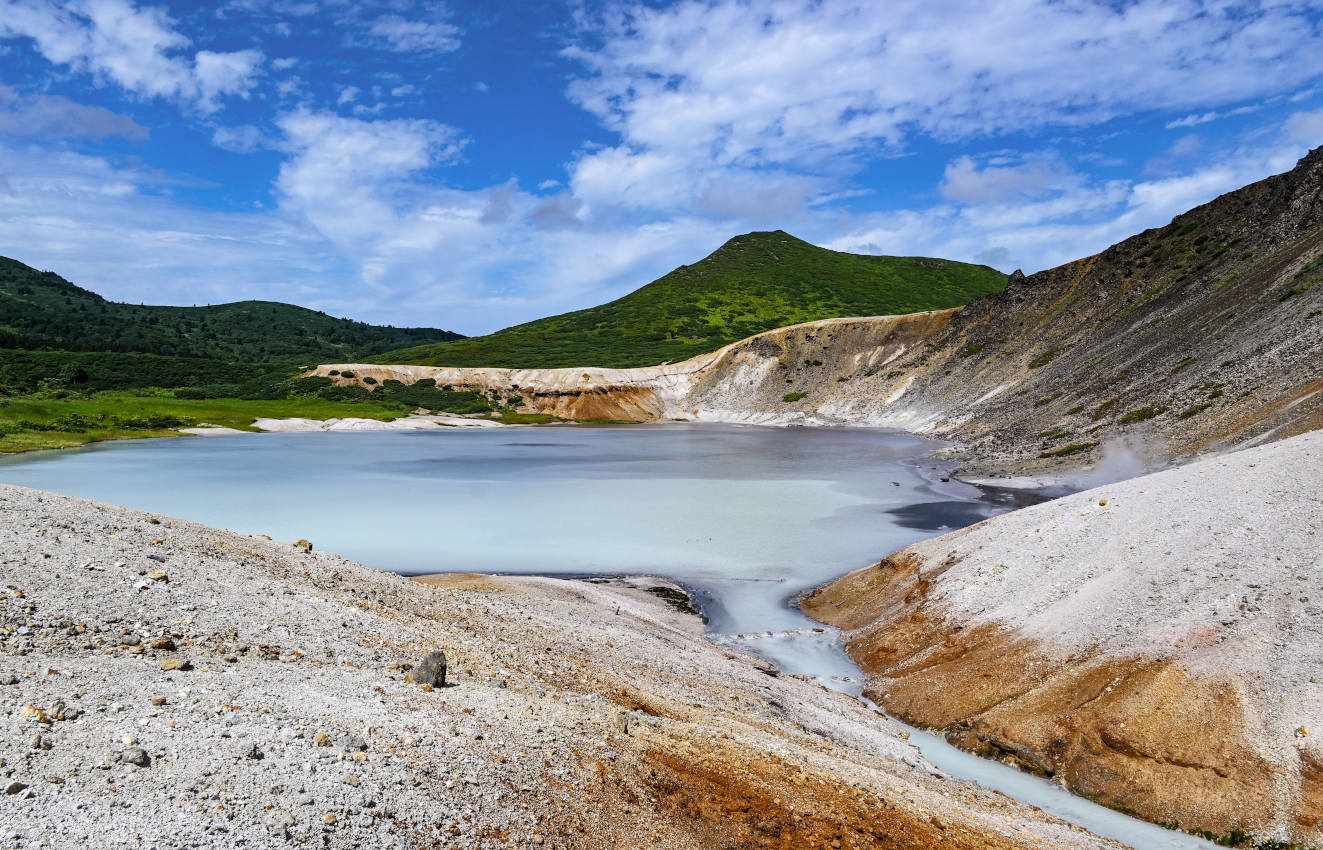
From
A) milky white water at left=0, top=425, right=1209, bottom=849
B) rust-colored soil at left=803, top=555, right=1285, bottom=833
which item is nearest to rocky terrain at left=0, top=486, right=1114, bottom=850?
rust-colored soil at left=803, top=555, right=1285, bottom=833

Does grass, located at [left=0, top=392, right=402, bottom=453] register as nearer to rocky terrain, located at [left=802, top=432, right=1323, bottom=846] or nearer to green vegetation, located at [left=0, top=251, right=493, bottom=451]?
green vegetation, located at [left=0, top=251, right=493, bottom=451]

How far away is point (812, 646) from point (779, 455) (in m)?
43.5

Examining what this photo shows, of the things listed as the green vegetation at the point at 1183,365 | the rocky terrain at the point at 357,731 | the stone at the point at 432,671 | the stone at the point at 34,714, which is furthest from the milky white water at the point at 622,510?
the green vegetation at the point at 1183,365

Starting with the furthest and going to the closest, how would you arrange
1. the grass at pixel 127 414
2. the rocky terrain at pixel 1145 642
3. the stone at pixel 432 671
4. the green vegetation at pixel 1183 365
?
the grass at pixel 127 414 < the green vegetation at pixel 1183 365 < the rocky terrain at pixel 1145 642 < the stone at pixel 432 671

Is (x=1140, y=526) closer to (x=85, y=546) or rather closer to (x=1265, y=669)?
(x=1265, y=669)

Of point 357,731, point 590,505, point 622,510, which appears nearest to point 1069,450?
point 622,510

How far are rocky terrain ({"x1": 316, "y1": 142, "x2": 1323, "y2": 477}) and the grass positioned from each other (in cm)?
2043

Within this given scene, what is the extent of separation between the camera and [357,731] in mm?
7613

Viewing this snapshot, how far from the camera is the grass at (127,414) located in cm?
6681

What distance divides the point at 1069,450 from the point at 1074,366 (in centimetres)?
2624

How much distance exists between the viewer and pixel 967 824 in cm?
905

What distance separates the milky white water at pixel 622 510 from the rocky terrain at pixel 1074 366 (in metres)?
10.2

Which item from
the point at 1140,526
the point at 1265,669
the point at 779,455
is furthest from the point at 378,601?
the point at 779,455

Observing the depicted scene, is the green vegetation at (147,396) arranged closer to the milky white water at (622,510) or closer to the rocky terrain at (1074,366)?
the rocky terrain at (1074,366)
